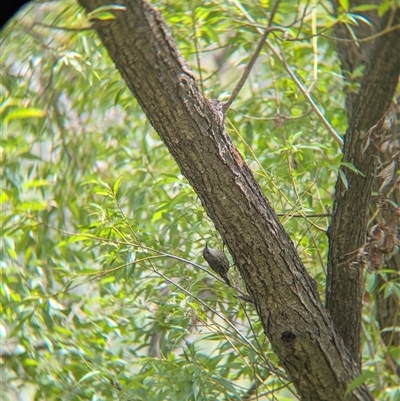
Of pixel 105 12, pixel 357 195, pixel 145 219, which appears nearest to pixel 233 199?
pixel 357 195

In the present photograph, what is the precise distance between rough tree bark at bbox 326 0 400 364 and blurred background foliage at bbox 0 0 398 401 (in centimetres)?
5

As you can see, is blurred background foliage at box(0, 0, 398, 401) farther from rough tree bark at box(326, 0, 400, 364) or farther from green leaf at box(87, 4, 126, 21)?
green leaf at box(87, 4, 126, 21)

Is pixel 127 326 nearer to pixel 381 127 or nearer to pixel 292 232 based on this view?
pixel 292 232

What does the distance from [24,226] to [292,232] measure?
27.0 inches

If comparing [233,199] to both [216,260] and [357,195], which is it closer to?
[216,260]

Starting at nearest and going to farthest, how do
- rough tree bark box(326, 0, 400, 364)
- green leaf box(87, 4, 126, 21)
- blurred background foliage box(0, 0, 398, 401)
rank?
green leaf box(87, 4, 126, 21) → rough tree bark box(326, 0, 400, 364) → blurred background foliage box(0, 0, 398, 401)

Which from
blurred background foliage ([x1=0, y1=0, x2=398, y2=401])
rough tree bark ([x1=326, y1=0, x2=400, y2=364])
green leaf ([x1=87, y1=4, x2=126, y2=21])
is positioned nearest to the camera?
green leaf ([x1=87, y1=4, x2=126, y2=21])

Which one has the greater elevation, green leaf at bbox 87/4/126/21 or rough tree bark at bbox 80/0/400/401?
green leaf at bbox 87/4/126/21

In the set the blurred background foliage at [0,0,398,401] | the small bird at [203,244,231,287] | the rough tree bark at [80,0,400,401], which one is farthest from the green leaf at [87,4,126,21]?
the small bird at [203,244,231,287]

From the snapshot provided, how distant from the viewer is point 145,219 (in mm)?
1793

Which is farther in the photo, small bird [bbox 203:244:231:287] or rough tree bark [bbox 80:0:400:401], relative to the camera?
small bird [bbox 203:244:231:287]

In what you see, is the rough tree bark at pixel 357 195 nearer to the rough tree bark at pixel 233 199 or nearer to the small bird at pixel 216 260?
the rough tree bark at pixel 233 199

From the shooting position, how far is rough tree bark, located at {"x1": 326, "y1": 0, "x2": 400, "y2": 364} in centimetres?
123

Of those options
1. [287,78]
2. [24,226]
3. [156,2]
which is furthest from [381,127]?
[24,226]
